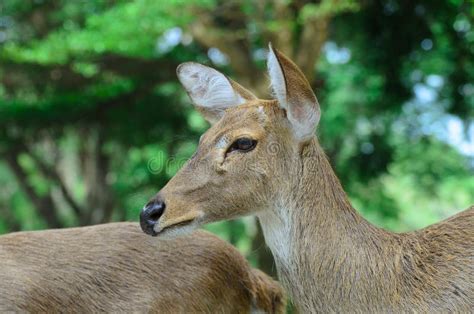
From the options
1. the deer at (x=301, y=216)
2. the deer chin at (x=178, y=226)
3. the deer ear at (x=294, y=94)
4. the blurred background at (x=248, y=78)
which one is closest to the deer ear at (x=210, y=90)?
the deer at (x=301, y=216)

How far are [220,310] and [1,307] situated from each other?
47.4 inches

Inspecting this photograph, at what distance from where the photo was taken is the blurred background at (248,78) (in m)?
10.9

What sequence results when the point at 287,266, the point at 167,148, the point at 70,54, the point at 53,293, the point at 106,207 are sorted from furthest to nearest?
the point at 106,207 → the point at 167,148 → the point at 70,54 → the point at 53,293 → the point at 287,266

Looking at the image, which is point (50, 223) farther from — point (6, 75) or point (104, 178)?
point (6, 75)

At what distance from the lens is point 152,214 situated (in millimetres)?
4246

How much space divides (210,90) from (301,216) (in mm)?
1029

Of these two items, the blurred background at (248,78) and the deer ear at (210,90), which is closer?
the deer ear at (210,90)

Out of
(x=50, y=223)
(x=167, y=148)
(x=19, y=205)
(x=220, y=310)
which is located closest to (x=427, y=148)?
(x=167, y=148)

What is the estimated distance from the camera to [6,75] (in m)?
14.2

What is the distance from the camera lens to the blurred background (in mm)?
10898

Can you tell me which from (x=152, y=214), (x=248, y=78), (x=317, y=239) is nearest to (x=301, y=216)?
(x=317, y=239)

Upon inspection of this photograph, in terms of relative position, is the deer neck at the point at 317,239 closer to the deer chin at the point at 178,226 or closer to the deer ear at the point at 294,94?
the deer ear at the point at 294,94

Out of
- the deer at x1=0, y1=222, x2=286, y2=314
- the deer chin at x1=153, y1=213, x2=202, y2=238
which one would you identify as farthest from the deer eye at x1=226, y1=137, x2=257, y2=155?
the deer at x1=0, y1=222, x2=286, y2=314

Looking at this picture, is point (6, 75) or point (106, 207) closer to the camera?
point (6, 75)
